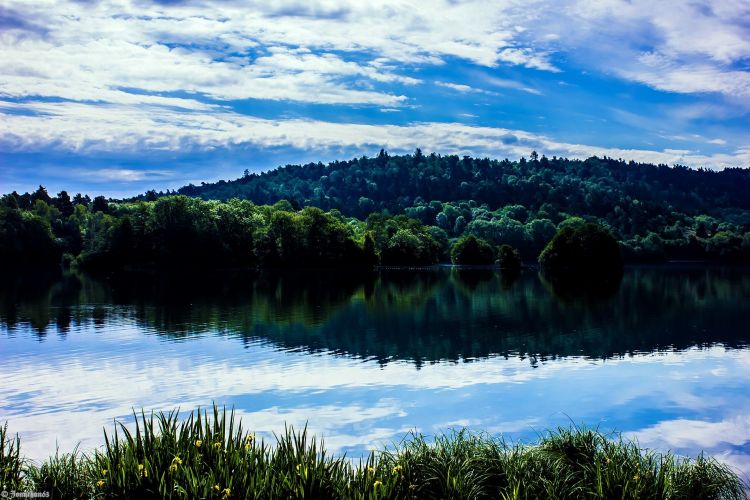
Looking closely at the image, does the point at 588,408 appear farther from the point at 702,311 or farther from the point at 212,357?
the point at 702,311

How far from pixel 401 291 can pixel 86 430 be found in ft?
205

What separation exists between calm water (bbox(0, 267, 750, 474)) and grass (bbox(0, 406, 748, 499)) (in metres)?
6.74

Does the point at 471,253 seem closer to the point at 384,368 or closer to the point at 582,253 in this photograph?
the point at 582,253

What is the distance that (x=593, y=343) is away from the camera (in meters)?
44.4

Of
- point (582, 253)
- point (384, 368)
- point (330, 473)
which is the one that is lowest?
point (384, 368)

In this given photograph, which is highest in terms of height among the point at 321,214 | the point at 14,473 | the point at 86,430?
the point at 321,214

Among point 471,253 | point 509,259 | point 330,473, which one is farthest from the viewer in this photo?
point 471,253

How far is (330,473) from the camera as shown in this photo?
14.0 m

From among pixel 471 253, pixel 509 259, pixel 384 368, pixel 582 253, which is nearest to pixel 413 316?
pixel 384 368

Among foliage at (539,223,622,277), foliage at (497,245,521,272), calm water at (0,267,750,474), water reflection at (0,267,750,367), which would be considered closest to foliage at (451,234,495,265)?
foliage at (497,245,521,272)

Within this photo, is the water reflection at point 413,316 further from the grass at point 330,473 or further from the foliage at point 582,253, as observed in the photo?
the foliage at point 582,253

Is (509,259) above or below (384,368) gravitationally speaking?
above

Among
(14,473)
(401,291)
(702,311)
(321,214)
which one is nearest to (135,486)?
(14,473)

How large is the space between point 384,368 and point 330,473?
21.6m
